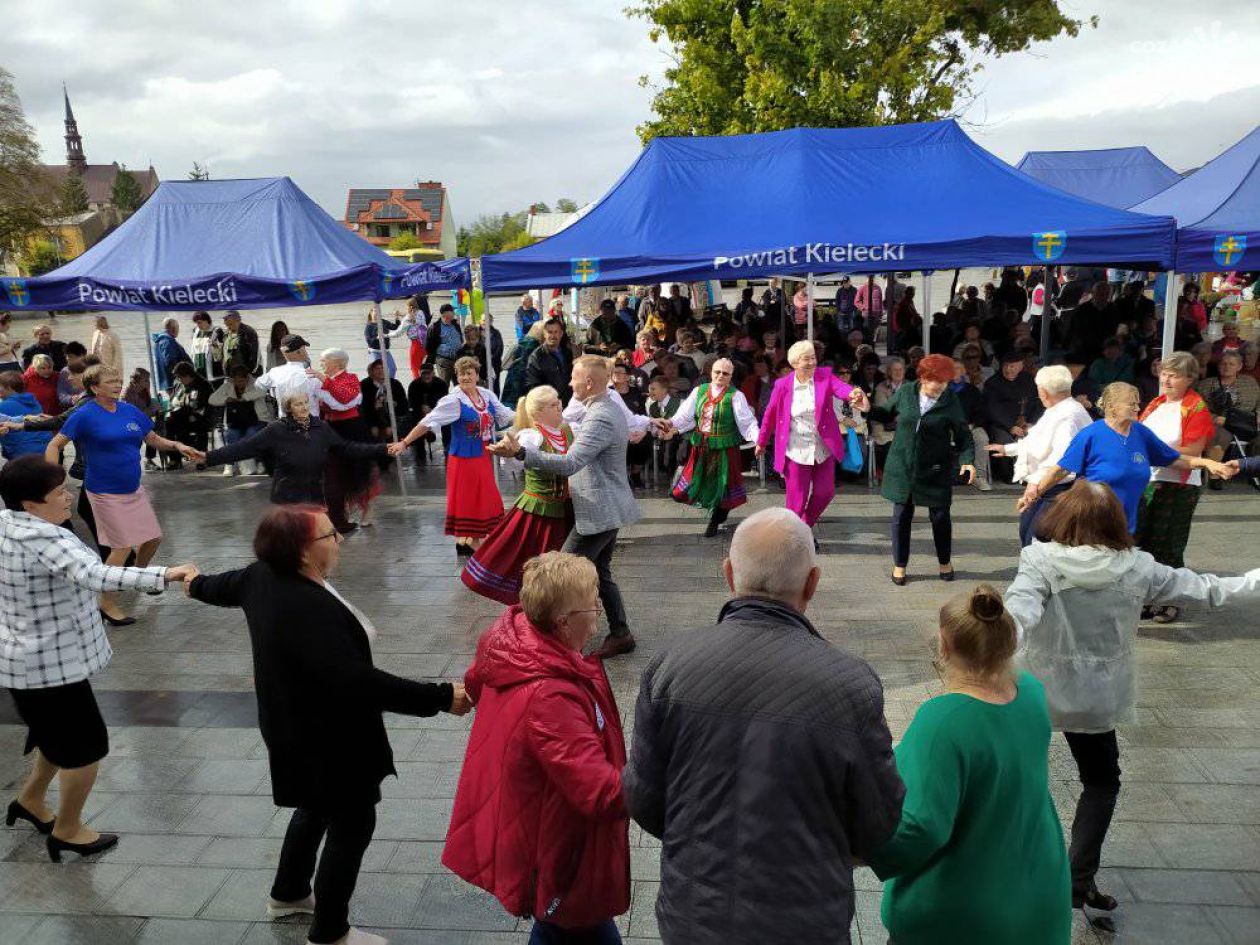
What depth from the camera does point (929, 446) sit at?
6.70m

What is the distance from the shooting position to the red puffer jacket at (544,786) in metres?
2.39

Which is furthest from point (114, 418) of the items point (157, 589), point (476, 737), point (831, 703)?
point (831, 703)

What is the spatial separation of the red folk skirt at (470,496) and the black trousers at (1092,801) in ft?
17.4

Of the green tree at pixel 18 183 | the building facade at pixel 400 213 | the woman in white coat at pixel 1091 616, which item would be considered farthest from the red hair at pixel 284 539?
the building facade at pixel 400 213

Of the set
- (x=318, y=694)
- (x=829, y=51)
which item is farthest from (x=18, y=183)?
(x=318, y=694)

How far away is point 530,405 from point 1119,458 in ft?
10.6

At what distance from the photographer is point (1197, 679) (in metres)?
5.36

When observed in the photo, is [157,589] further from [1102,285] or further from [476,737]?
[1102,285]

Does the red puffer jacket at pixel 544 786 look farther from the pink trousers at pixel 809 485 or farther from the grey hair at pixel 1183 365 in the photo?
the pink trousers at pixel 809 485

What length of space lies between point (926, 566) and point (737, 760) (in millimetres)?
5911

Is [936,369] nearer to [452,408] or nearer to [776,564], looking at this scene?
[452,408]

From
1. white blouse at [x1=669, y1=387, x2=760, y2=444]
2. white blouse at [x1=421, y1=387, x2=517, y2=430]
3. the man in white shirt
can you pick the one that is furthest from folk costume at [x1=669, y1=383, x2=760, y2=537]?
the man in white shirt

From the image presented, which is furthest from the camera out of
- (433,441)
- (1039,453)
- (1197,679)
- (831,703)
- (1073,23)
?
(1073,23)

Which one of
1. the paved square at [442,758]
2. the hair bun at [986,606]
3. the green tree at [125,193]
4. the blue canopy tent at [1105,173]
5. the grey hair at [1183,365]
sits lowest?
the paved square at [442,758]
